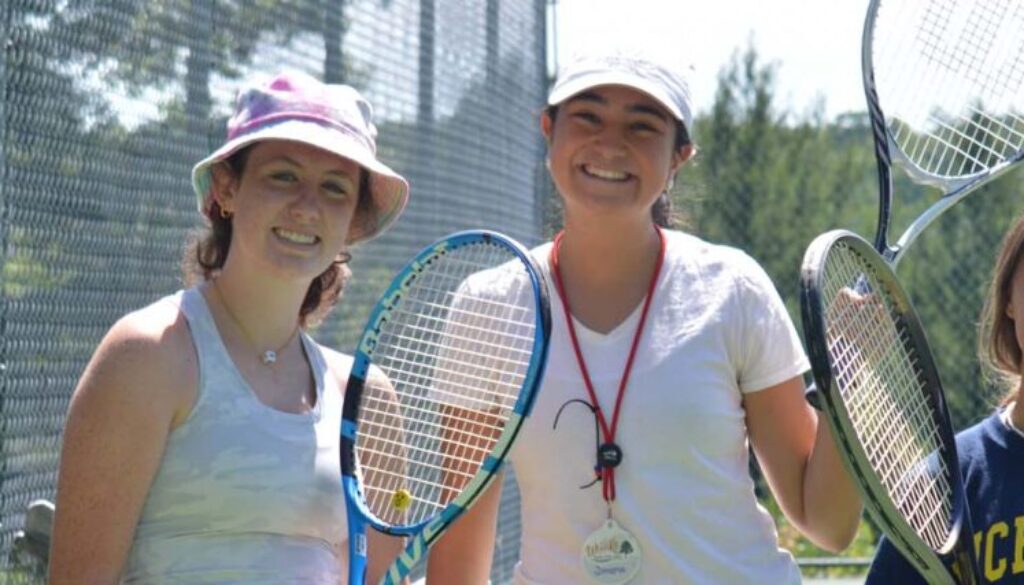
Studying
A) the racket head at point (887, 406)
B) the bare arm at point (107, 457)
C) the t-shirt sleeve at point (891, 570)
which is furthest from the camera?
the t-shirt sleeve at point (891, 570)

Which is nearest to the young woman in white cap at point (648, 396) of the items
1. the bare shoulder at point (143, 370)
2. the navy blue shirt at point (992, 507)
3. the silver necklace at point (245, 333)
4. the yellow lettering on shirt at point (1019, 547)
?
the navy blue shirt at point (992, 507)

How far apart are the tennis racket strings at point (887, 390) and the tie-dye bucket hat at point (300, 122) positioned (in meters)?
0.67

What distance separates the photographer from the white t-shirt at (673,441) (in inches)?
104

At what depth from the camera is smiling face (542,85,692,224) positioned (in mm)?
2742

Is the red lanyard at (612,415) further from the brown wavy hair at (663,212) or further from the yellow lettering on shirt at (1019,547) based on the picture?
the yellow lettering on shirt at (1019,547)

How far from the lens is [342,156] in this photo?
2.71m

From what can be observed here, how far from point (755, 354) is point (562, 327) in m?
0.27

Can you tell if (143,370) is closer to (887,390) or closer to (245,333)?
(245,333)

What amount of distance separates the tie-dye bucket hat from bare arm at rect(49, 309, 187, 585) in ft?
1.20

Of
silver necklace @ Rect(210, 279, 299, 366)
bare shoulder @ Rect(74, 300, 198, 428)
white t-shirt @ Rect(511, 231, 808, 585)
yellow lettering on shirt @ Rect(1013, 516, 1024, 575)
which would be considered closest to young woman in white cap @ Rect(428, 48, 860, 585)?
white t-shirt @ Rect(511, 231, 808, 585)

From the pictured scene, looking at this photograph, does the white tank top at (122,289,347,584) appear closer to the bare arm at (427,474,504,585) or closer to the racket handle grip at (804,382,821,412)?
the bare arm at (427,474,504,585)

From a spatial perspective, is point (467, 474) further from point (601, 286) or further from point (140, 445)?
point (140, 445)

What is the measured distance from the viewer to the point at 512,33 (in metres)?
6.12

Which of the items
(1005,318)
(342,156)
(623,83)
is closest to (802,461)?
(1005,318)
